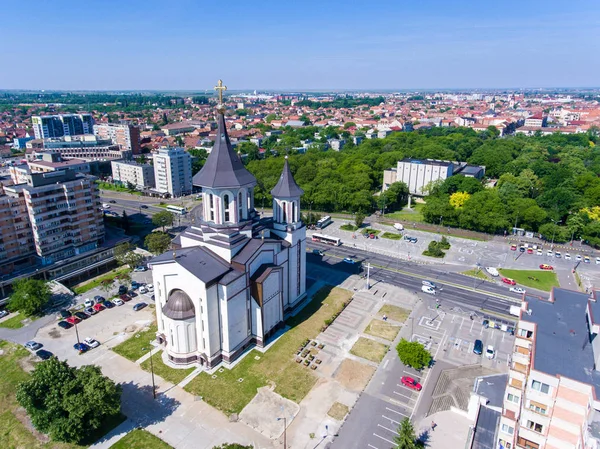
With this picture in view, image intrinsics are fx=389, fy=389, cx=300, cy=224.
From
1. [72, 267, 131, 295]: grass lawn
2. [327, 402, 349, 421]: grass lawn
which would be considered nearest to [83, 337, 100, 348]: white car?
[72, 267, 131, 295]: grass lawn

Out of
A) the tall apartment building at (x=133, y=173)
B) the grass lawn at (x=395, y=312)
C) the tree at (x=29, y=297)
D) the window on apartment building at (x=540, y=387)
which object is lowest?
the grass lawn at (x=395, y=312)

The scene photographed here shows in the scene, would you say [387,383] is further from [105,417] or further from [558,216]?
[558,216]

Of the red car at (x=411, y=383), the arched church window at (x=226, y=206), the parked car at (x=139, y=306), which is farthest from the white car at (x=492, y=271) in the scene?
the parked car at (x=139, y=306)

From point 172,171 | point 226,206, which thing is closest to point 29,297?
point 226,206

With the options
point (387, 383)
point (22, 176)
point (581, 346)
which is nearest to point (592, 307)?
point (581, 346)

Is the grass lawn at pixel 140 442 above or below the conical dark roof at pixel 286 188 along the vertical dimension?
below

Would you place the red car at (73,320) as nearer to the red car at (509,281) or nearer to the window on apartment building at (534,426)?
the window on apartment building at (534,426)

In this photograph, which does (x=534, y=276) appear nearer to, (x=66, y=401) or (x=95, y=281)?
(x=66, y=401)

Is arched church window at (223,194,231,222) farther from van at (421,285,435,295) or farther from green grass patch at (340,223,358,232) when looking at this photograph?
green grass patch at (340,223,358,232)
